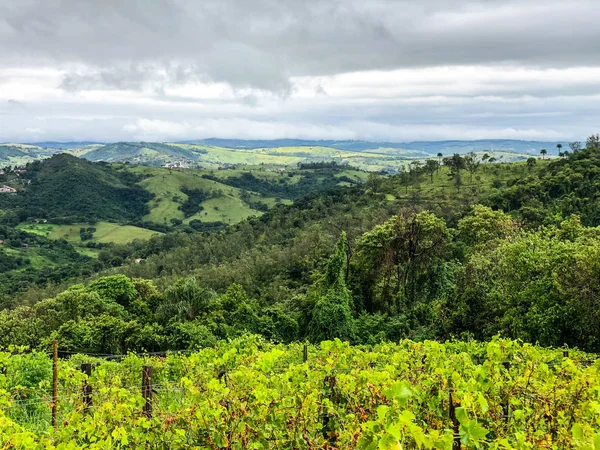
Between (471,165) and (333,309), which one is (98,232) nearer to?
(471,165)

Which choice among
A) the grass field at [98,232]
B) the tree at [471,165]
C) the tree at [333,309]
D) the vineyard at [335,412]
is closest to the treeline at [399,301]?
the tree at [333,309]

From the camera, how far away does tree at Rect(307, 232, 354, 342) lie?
101 feet

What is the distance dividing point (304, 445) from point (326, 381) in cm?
181

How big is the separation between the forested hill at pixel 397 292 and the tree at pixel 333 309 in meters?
0.07

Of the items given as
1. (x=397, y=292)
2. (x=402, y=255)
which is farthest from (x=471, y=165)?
(x=397, y=292)

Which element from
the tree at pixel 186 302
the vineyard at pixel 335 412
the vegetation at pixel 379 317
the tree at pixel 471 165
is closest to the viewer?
the vineyard at pixel 335 412

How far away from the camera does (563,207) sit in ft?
169

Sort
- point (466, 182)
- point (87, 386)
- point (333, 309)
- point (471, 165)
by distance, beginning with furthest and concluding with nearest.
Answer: point (471, 165), point (466, 182), point (333, 309), point (87, 386)

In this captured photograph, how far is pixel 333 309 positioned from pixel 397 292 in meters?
7.13

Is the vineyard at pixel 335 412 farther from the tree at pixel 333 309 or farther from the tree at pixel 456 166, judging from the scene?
the tree at pixel 456 166

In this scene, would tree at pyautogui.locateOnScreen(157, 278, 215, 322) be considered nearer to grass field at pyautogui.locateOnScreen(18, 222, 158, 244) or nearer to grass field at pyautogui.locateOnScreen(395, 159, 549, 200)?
grass field at pyautogui.locateOnScreen(395, 159, 549, 200)

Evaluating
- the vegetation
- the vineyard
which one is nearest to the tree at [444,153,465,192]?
the vegetation

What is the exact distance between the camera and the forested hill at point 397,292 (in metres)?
23.1

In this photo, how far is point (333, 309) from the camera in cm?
3109
